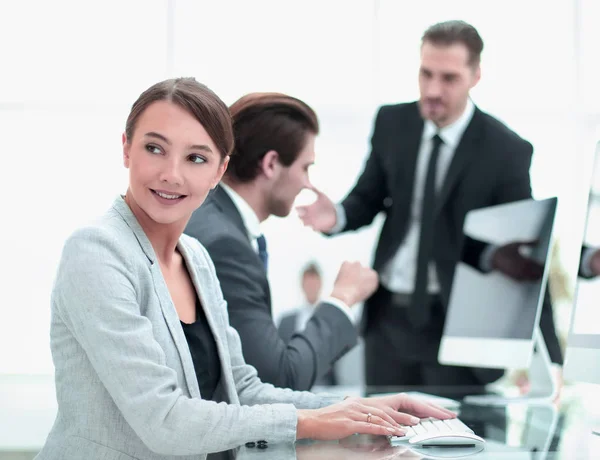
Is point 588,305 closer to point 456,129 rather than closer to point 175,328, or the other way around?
point 175,328

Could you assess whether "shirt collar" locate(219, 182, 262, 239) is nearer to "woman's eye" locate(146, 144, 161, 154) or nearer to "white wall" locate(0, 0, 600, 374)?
"woman's eye" locate(146, 144, 161, 154)

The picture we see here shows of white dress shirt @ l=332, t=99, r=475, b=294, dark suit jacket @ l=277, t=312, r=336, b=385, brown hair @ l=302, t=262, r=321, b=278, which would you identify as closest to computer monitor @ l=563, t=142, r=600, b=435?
white dress shirt @ l=332, t=99, r=475, b=294

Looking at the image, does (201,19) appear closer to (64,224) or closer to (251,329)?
(64,224)

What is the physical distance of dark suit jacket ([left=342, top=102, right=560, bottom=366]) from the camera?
8.03ft

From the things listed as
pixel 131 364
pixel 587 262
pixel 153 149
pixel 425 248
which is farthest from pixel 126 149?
pixel 425 248

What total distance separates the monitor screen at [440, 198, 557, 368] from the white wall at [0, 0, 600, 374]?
11.5 ft

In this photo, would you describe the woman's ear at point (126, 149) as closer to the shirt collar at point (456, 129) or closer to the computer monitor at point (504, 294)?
the computer monitor at point (504, 294)

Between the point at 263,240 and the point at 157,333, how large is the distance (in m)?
0.80

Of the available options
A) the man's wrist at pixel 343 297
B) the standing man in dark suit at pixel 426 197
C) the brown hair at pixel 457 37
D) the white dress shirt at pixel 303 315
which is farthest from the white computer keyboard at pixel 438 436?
the white dress shirt at pixel 303 315

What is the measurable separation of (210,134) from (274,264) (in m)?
4.37

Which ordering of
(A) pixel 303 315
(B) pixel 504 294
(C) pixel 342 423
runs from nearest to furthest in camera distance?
(C) pixel 342 423 → (B) pixel 504 294 → (A) pixel 303 315

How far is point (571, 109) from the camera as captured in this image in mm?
5539

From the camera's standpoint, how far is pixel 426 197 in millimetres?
2623

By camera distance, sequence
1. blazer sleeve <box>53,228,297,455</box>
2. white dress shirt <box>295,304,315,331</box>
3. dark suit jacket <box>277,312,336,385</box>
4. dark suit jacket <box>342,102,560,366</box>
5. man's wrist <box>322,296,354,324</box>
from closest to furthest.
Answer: blazer sleeve <box>53,228,297,455</box> < man's wrist <box>322,296,354,324</box> < dark suit jacket <box>342,102,560,366</box> < dark suit jacket <box>277,312,336,385</box> < white dress shirt <box>295,304,315,331</box>
